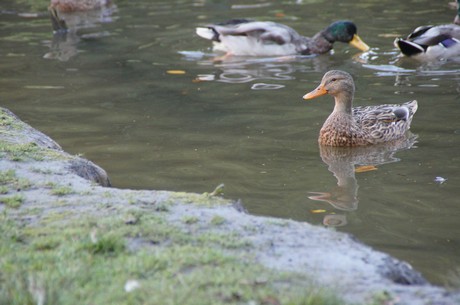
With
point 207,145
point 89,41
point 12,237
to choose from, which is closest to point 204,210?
point 12,237

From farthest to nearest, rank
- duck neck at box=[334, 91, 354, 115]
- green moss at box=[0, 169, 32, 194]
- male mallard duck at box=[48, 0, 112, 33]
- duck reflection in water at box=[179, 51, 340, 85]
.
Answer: male mallard duck at box=[48, 0, 112, 33], duck reflection in water at box=[179, 51, 340, 85], duck neck at box=[334, 91, 354, 115], green moss at box=[0, 169, 32, 194]

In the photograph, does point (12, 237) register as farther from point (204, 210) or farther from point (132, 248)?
point (204, 210)

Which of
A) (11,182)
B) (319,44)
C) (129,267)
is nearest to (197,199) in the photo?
(11,182)

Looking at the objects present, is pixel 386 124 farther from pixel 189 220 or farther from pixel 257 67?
pixel 189 220

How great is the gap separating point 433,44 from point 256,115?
4.53m

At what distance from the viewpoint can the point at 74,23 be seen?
19562mm

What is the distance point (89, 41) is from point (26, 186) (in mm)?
10826

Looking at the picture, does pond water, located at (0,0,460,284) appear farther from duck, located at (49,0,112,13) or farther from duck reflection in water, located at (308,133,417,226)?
duck, located at (49,0,112,13)

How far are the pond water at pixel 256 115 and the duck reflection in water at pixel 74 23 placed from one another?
0.34 feet

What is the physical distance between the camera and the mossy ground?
408 cm

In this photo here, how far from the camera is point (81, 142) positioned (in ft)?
33.1

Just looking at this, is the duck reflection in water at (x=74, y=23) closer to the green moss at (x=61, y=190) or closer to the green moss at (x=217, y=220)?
the green moss at (x=61, y=190)

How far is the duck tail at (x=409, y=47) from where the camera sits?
1397cm

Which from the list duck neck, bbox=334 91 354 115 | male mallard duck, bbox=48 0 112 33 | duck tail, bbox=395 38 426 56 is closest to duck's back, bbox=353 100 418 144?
duck neck, bbox=334 91 354 115
